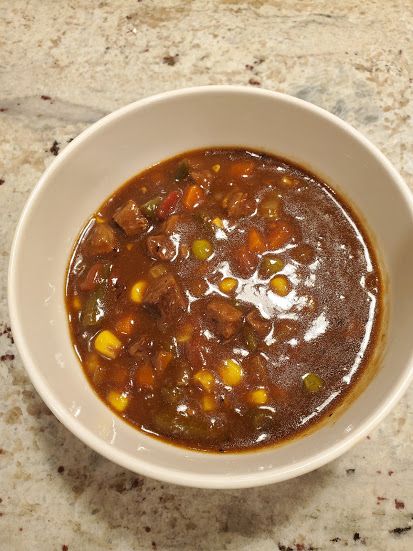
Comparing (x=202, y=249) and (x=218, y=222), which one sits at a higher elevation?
(x=218, y=222)

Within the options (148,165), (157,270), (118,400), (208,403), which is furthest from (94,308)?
(148,165)

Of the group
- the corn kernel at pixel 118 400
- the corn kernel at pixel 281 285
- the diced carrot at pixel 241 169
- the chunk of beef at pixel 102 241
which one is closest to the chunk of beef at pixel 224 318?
the corn kernel at pixel 281 285

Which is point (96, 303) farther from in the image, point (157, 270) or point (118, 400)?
point (118, 400)

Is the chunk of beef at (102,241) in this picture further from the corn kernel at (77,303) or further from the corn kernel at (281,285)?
the corn kernel at (281,285)

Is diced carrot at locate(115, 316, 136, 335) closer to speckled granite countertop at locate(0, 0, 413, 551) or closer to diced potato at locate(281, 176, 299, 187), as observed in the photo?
speckled granite countertop at locate(0, 0, 413, 551)

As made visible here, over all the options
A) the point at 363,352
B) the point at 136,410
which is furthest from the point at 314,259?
the point at 136,410

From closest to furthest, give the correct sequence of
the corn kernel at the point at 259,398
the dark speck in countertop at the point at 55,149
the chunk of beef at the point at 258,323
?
1. the corn kernel at the point at 259,398
2. the chunk of beef at the point at 258,323
3. the dark speck in countertop at the point at 55,149
